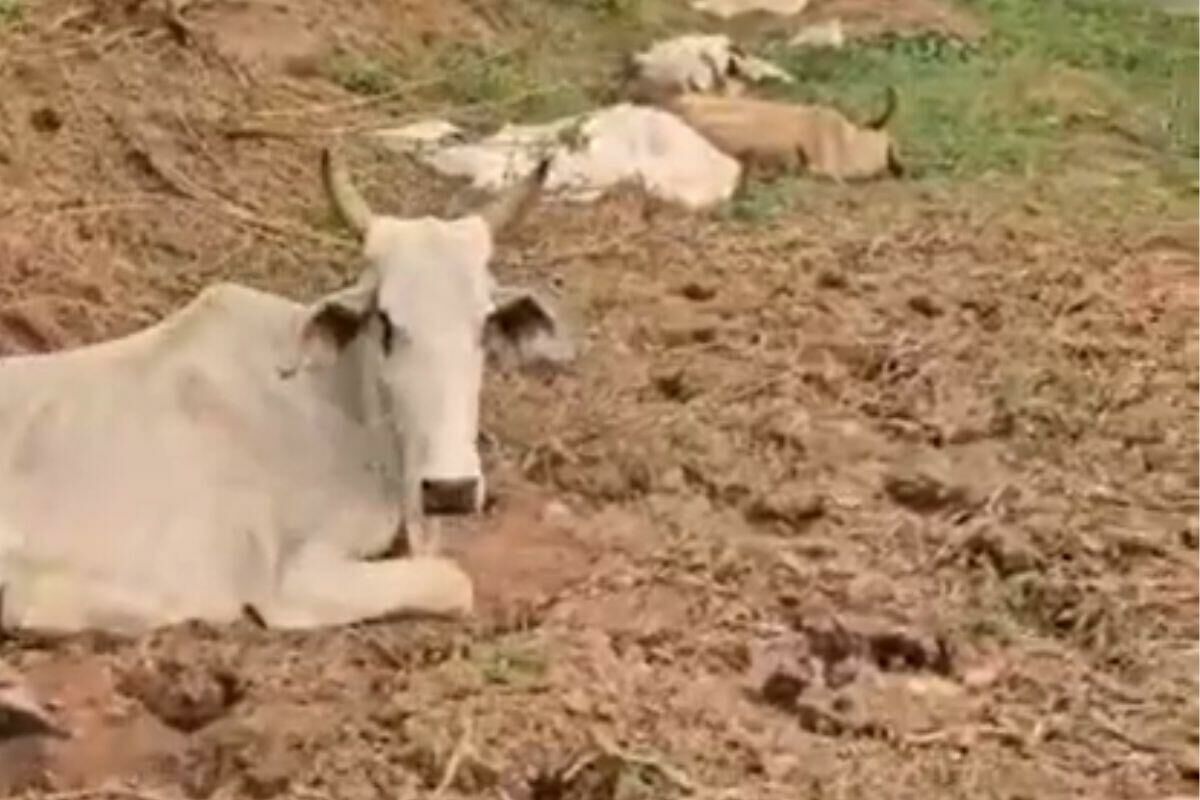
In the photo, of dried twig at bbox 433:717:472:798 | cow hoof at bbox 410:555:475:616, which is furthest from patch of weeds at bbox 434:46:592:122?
dried twig at bbox 433:717:472:798

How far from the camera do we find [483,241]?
5152 millimetres

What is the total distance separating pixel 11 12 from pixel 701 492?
296 centimetres

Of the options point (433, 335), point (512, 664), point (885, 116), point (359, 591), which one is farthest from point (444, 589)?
point (885, 116)

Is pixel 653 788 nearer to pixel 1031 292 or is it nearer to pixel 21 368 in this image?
pixel 21 368

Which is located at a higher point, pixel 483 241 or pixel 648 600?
pixel 483 241

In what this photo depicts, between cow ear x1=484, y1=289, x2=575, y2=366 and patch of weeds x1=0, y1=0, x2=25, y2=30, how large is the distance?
108 inches

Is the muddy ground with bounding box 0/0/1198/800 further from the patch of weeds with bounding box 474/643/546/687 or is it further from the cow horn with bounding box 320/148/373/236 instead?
the cow horn with bounding box 320/148/373/236

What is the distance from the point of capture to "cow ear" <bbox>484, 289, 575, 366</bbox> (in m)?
5.13

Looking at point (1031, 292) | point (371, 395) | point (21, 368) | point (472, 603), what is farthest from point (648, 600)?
point (1031, 292)

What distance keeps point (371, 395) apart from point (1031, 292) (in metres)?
1.80

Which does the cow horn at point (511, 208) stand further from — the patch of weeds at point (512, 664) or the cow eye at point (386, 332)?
the patch of weeds at point (512, 664)

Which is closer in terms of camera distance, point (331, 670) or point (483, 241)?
point (331, 670)

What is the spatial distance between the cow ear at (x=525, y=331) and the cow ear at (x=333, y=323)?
0.67ft

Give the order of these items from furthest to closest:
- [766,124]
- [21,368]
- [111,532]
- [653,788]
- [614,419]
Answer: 1. [766,124]
2. [614,419]
3. [21,368]
4. [111,532]
5. [653,788]
